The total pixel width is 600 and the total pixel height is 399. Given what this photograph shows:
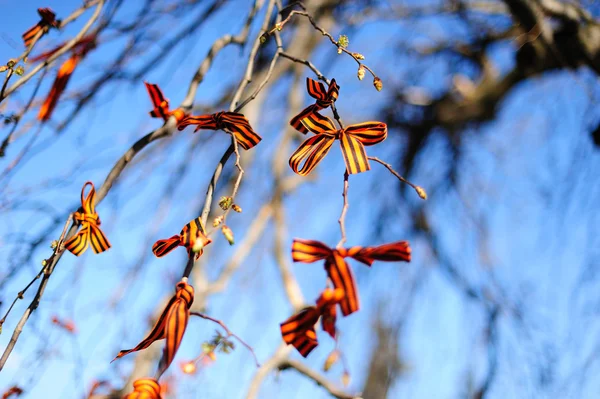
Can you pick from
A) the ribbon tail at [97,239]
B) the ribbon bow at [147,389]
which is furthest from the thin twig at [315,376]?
the ribbon bow at [147,389]

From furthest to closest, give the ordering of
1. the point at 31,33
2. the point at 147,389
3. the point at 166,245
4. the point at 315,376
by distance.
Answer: the point at 315,376 → the point at 31,33 → the point at 166,245 → the point at 147,389

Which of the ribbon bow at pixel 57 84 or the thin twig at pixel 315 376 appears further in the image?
the thin twig at pixel 315 376

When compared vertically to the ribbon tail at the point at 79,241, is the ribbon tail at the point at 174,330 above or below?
below

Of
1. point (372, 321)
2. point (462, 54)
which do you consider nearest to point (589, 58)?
point (462, 54)

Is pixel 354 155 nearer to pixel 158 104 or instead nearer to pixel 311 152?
pixel 311 152

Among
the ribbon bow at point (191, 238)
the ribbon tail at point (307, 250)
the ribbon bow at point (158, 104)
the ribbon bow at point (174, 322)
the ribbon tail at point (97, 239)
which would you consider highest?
the ribbon bow at point (158, 104)

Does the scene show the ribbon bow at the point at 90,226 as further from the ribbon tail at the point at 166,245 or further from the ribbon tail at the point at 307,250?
the ribbon tail at the point at 307,250

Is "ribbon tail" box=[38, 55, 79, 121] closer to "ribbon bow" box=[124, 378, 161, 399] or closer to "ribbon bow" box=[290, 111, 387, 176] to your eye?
"ribbon bow" box=[290, 111, 387, 176]

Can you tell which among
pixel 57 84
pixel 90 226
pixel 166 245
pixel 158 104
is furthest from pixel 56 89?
pixel 166 245
